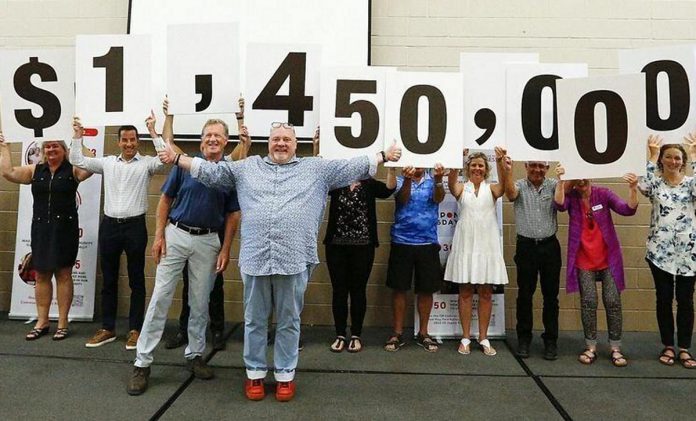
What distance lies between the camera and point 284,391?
2.35 m

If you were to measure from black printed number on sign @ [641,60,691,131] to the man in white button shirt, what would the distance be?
10.3 ft

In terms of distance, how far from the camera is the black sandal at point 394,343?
123 inches

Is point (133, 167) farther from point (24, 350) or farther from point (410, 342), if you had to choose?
point (410, 342)

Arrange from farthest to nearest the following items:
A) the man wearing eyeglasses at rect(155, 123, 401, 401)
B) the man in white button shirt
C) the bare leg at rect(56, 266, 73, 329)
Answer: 1. the bare leg at rect(56, 266, 73, 329)
2. the man in white button shirt
3. the man wearing eyeglasses at rect(155, 123, 401, 401)

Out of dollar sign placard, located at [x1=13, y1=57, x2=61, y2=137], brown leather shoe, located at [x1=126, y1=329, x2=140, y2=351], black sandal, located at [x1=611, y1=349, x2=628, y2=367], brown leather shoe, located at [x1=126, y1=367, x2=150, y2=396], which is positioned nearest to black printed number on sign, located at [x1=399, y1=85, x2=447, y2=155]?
black sandal, located at [x1=611, y1=349, x2=628, y2=367]

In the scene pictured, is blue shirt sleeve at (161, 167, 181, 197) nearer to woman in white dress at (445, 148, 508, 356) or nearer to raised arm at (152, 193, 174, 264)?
raised arm at (152, 193, 174, 264)

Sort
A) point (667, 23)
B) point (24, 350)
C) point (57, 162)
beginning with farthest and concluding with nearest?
1. point (667, 23)
2. point (57, 162)
3. point (24, 350)

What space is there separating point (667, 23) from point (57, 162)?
4.70m

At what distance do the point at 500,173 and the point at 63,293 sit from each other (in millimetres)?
3092

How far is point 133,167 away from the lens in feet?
10.1

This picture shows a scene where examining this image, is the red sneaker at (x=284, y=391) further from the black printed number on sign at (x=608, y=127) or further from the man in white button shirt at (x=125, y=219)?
the black printed number on sign at (x=608, y=127)

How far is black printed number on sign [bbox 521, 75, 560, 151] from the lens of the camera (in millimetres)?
2812

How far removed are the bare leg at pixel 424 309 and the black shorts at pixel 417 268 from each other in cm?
→ 9

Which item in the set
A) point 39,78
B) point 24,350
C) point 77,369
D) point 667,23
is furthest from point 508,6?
point 24,350
